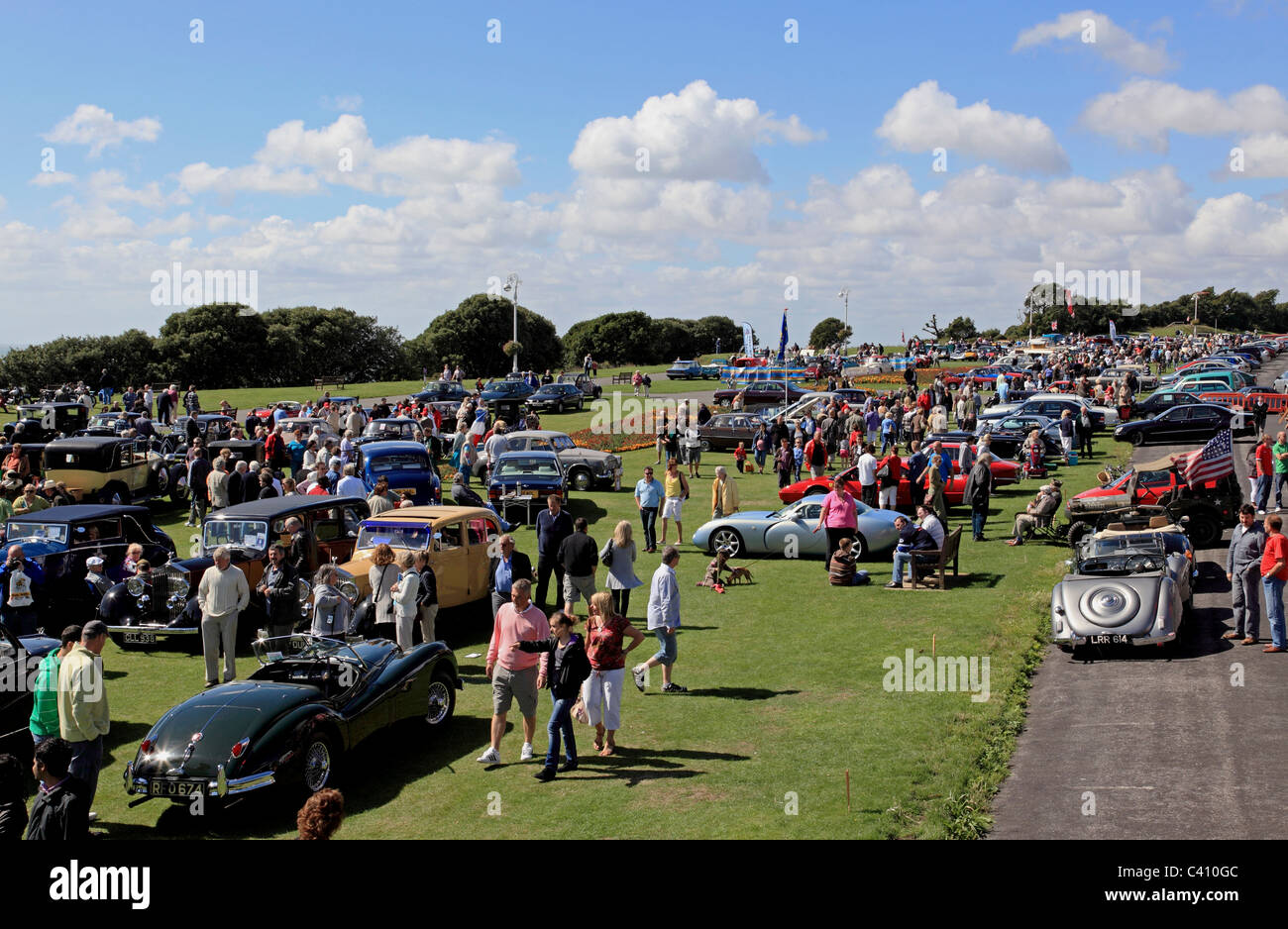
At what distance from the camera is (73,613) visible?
16438 millimetres

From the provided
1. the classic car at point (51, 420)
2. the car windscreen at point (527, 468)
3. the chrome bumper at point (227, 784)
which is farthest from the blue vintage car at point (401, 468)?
the chrome bumper at point (227, 784)

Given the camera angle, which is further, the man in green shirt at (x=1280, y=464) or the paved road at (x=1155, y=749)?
the man in green shirt at (x=1280, y=464)

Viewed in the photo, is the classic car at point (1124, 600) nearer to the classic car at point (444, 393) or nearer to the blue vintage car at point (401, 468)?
the blue vintage car at point (401, 468)

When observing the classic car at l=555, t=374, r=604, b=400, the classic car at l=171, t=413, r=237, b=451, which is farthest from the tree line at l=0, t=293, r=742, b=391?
the classic car at l=171, t=413, r=237, b=451

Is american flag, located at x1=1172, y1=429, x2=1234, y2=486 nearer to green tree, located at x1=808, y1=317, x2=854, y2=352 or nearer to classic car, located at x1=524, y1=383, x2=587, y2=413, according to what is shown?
classic car, located at x1=524, y1=383, x2=587, y2=413

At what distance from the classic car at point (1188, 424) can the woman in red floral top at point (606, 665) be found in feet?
91.2

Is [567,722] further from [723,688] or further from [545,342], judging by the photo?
[545,342]

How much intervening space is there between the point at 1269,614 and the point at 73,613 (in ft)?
54.0

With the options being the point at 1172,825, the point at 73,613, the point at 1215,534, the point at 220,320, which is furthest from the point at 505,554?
the point at 220,320

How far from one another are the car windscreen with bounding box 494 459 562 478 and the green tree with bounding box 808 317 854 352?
10743cm

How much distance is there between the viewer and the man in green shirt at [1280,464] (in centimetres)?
2223

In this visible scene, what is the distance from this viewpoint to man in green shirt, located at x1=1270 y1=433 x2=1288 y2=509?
2223 cm

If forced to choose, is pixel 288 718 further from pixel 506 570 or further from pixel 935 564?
pixel 935 564
